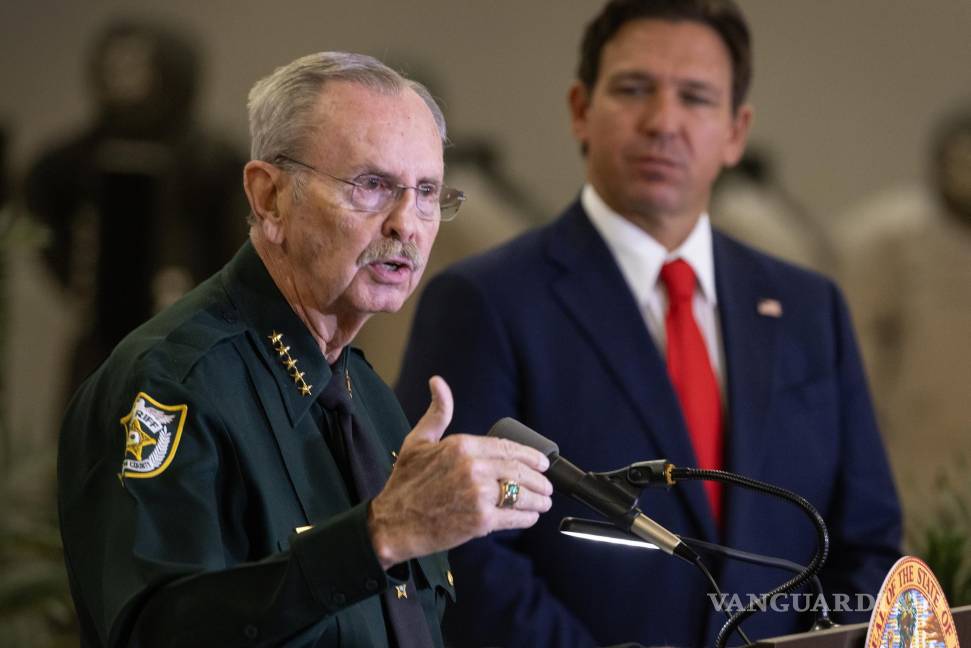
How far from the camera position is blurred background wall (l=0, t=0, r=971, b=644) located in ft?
17.1

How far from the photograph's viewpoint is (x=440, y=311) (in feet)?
9.19

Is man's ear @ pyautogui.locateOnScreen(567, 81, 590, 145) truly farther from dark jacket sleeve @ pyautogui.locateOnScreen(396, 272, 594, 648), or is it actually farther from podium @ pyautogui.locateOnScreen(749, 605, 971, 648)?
podium @ pyautogui.locateOnScreen(749, 605, 971, 648)

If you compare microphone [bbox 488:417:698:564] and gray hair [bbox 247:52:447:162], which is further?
gray hair [bbox 247:52:447:162]

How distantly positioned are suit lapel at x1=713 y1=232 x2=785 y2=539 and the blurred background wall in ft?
6.92

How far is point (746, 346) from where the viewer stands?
291cm

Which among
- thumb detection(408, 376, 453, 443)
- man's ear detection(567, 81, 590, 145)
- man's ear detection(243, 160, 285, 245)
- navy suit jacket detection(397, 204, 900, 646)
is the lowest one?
navy suit jacket detection(397, 204, 900, 646)

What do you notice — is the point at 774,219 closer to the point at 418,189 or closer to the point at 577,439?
the point at 577,439

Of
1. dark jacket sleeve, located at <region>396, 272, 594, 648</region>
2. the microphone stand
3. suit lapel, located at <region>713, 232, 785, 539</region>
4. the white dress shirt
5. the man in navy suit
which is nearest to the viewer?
the microphone stand

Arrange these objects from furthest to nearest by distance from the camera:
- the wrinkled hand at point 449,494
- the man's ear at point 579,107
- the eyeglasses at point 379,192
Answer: the man's ear at point 579,107
the eyeglasses at point 379,192
the wrinkled hand at point 449,494

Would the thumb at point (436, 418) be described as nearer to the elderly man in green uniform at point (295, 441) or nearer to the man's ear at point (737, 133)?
the elderly man in green uniform at point (295, 441)

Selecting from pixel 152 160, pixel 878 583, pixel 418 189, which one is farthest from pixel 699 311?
pixel 152 160

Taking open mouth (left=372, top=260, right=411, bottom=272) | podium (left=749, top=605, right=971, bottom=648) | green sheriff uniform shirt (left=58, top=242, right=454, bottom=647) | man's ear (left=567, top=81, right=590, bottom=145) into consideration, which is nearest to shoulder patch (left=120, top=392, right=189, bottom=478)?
green sheriff uniform shirt (left=58, top=242, right=454, bottom=647)

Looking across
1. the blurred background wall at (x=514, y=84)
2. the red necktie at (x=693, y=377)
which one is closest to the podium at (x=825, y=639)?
the red necktie at (x=693, y=377)

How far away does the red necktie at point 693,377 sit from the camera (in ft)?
9.21
